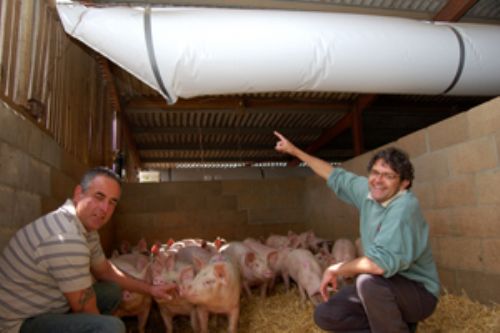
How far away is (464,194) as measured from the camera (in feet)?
12.4

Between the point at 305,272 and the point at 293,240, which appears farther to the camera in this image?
the point at 293,240

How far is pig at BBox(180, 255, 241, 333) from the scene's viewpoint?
3.27 meters

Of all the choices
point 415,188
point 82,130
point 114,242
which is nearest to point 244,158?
point 114,242

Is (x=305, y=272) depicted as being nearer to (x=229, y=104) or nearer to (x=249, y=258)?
(x=249, y=258)

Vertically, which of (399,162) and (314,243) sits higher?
(399,162)

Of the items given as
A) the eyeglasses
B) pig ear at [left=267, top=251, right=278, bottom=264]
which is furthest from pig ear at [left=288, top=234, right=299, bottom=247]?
the eyeglasses

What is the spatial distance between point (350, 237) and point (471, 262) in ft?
8.44

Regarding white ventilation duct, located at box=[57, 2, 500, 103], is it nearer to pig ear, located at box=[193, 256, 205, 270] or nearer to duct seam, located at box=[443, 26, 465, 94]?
duct seam, located at box=[443, 26, 465, 94]

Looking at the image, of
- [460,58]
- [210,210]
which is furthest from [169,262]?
[210,210]

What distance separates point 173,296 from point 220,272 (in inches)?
18.9

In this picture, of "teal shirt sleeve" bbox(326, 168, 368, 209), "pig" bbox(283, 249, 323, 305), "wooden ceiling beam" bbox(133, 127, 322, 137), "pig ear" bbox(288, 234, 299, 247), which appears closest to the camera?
"teal shirt sleeve" bbox(326, 168, 368, 209)

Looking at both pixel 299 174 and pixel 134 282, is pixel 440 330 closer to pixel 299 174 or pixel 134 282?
pixel 134 282

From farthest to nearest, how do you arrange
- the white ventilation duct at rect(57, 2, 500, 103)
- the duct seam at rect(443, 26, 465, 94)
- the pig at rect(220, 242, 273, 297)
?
the pig at rect(220, 242, 273, 297)
the duct seam at rect(443, 26, 465, 94)
the white ventilation duct at rect(57, 2, 500, 103)

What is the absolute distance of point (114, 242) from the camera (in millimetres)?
7090
